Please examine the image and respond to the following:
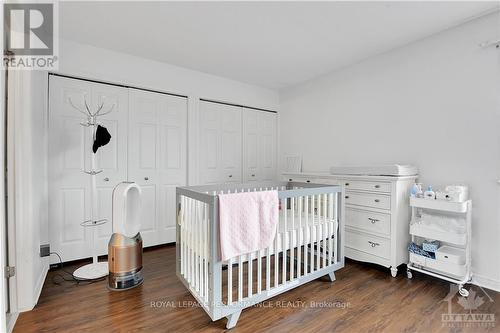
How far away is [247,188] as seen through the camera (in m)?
2.57

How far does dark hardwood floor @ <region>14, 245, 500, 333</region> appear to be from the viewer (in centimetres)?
161

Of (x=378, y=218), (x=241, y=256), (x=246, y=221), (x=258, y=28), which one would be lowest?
(x=241, y=256)

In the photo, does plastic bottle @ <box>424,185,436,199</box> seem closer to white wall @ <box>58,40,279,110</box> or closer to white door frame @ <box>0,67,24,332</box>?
white wall @ <box>58,40,279,110</box>

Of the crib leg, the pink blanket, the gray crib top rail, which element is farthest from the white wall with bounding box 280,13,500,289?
the crib leg

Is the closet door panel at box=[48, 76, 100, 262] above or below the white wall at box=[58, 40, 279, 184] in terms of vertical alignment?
below

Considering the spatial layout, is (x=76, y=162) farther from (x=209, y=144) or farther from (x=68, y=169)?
(x=209, y=144)

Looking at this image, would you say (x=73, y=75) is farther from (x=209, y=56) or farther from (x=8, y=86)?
(x=209, y=56)

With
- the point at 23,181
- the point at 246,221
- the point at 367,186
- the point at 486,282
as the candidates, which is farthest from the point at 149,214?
the point at 486,282

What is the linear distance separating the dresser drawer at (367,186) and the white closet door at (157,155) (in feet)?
6.64

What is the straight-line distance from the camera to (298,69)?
3252 millimetres

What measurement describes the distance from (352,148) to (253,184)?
1.37m

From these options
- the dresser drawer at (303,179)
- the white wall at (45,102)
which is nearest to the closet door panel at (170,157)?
the white wall at (45,102)

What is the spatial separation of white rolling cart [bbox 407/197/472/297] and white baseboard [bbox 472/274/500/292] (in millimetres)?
54

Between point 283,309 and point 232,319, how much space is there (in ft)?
1.35
